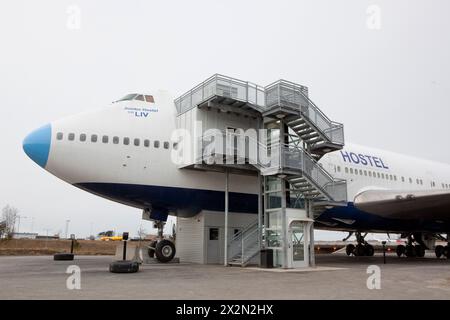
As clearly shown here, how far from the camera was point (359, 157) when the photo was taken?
23.1 m

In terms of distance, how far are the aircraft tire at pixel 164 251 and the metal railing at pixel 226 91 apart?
19.9 ft

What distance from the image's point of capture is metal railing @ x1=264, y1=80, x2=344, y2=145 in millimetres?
16156

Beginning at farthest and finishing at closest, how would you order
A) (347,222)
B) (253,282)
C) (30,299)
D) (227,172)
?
1. (347,222)
2. (227,172)
3. (253,282)
4. (30,299)

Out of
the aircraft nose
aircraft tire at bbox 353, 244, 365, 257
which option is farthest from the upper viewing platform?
aircraft tire at bbox 353, 244, 365, 257

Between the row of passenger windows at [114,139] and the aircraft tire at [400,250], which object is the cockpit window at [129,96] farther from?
the aircraft tire at [400,250]

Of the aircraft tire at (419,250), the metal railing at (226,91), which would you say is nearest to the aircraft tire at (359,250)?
the aircraft tire at (419,250)

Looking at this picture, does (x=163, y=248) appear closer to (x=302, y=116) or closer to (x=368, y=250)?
(x=302, y=116)

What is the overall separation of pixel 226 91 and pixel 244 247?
269 inches
